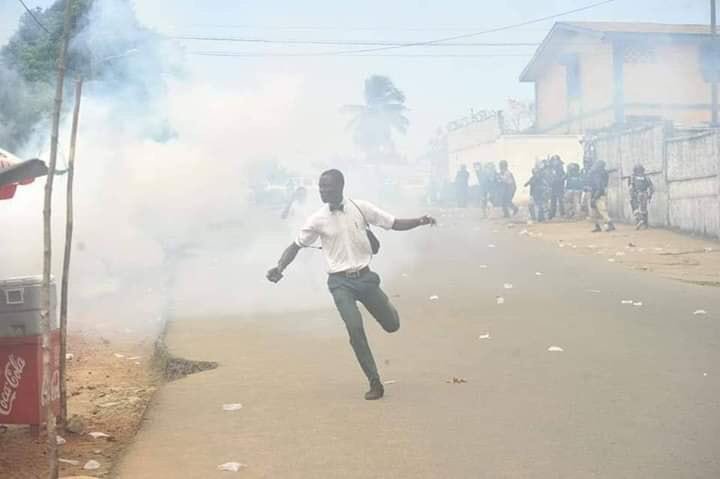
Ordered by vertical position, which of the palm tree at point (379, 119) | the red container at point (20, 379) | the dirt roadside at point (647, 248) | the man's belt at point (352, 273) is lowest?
the dirt roadside at point (647, 248)

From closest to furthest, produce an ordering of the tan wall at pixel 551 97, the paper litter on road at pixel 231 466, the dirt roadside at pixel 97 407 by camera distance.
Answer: the paper litter on road at pixel 231 466
the dirt roadside at pixel 97 407
the tan wall at pixel 551 97

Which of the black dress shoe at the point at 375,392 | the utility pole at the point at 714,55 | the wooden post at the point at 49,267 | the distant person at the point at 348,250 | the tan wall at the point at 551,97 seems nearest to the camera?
the wooden post at the point at 49,267

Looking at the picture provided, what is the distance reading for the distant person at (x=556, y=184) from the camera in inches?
963

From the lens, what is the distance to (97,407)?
22.5 ft

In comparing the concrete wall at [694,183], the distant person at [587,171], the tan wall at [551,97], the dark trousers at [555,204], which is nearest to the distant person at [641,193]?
the concrete wall at [694,183]

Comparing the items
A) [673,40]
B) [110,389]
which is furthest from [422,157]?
[110,389]

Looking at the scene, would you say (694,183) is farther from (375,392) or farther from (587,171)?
(375,392)

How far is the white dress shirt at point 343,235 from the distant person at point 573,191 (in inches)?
710

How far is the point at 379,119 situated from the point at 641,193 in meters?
16.5

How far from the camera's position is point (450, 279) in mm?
14297

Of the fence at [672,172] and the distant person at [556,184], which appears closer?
the fence at [672,172]

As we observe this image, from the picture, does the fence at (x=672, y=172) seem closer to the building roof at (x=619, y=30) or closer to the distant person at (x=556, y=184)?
the distant person at (x=556, y=184)

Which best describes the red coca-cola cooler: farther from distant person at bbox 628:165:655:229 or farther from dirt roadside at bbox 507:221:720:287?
distant person at bbox 628:165:655:229

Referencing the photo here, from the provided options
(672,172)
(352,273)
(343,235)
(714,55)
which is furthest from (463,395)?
(714,55)
